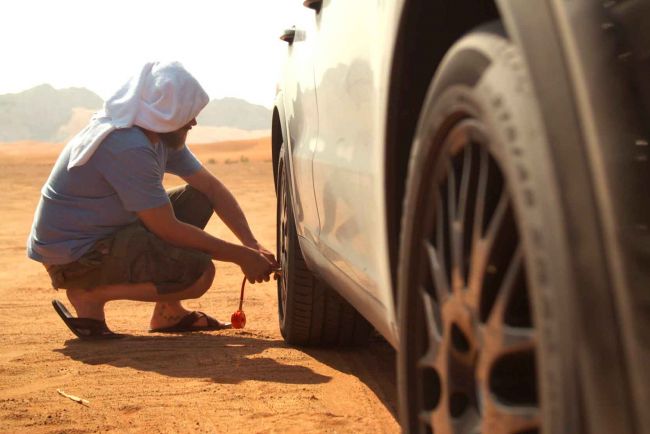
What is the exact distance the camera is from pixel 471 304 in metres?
1.69

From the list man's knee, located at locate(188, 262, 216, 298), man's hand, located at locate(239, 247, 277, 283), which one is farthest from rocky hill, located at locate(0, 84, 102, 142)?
man's hand, located at locate(239, 247, 277, 283)

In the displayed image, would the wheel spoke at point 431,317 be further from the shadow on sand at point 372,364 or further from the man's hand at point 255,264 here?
the man's hand at point 255,264

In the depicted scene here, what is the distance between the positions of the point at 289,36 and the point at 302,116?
509 millimetres

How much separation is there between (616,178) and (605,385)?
249mm

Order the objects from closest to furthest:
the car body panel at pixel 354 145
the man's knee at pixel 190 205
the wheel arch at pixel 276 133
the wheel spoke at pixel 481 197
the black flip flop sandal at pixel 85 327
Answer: the wheel spoke at pixel 481 197 < the car body panel at pixel 354 145 < the wheel arch at pixel 276 133 < the black flip flop sandal at pixel 85 327 < the man's knee at pixel 190 205

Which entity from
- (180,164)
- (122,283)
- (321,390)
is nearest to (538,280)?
(321,390)

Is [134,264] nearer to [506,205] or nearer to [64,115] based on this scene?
[506,205]

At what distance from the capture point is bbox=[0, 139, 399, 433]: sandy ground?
339cm

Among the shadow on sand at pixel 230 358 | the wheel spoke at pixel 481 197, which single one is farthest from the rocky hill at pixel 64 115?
the wheel spoke at pixel 481 197

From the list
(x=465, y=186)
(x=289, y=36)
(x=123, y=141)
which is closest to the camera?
(x=465, y=186)

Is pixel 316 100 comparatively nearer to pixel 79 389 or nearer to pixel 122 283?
pixel 79 389

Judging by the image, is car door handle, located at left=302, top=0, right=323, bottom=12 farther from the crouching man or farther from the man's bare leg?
the man's bare leg

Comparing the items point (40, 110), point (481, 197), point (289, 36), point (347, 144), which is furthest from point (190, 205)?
point (40, 110)

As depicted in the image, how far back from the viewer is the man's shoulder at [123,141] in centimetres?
483
